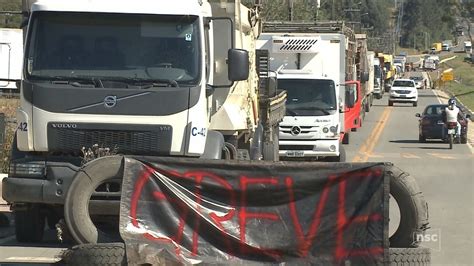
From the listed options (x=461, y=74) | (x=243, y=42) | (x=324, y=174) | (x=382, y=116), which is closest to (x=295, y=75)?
(x=243, y=42)

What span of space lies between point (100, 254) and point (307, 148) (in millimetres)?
14313

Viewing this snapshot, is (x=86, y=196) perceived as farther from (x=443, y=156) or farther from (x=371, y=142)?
(x=371, y=142)

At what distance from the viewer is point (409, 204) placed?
8062 mm

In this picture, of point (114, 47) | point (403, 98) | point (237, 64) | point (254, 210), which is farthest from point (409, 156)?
point (403, 98)

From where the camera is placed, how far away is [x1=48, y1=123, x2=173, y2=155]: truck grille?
10531 millimetres

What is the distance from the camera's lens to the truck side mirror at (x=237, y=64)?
11.1m

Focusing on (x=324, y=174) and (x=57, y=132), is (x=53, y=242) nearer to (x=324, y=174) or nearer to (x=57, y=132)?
(x=57, y=132)

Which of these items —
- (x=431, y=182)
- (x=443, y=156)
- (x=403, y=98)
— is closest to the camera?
(x=431, y=182)

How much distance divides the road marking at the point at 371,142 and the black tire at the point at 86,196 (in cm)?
1712

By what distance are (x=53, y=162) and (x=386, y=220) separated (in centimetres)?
449

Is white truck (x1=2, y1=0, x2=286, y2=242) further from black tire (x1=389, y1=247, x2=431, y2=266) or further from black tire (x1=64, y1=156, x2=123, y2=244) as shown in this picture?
black tire (x1=389, y1=247, x2=431, y2=266)

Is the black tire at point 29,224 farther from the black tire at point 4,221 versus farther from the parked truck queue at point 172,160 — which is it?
the black tire at point 4,221

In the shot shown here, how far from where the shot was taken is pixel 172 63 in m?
10.6

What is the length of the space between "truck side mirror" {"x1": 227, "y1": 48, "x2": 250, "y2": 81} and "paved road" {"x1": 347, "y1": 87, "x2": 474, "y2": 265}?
3.04m
